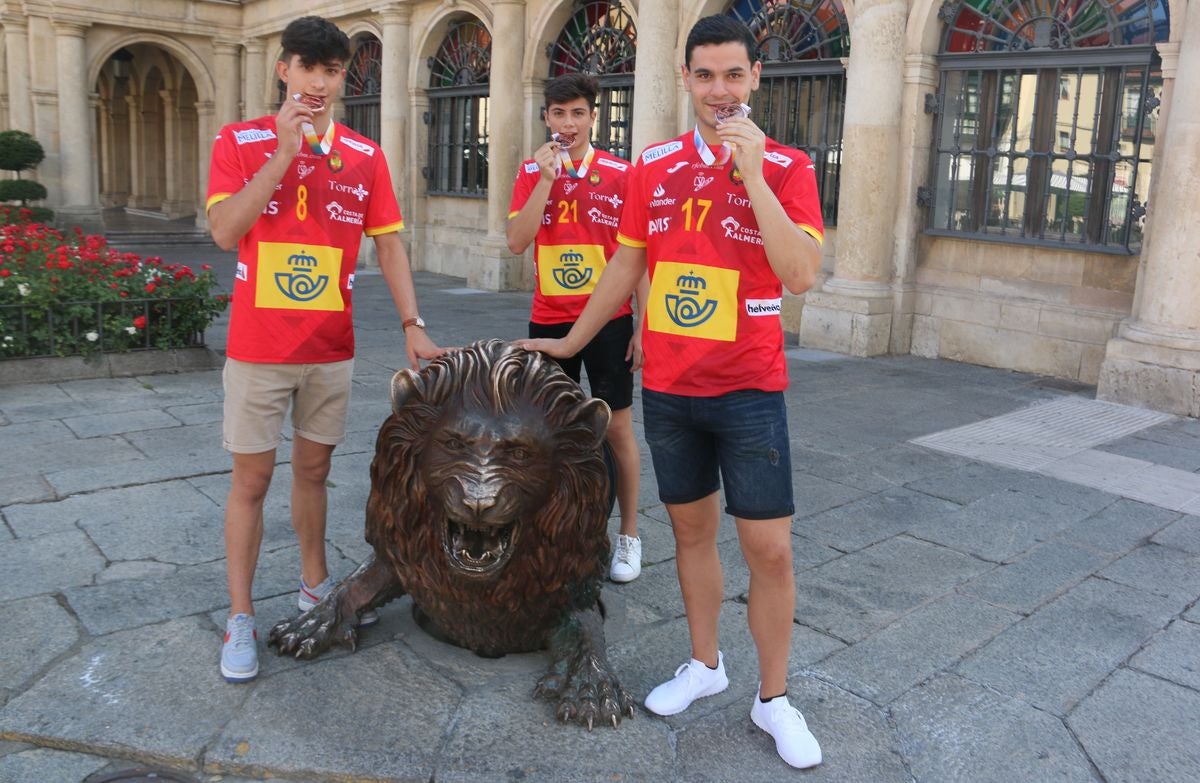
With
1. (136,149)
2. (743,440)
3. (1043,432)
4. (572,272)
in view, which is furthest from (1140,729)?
(136,149)

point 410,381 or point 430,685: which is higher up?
point 410,381

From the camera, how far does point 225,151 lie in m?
3.03

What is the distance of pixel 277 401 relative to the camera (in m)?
3.18

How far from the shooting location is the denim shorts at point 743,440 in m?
2.64

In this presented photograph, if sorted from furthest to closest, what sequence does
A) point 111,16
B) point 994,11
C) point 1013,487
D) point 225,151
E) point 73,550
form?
point 111,16, point 994,11, point 1013,487, point 73,550, point 225,151

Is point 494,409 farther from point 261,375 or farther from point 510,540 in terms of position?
point 261,375

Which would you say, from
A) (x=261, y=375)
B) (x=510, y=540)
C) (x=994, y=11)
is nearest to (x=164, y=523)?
(x=261, y=375)

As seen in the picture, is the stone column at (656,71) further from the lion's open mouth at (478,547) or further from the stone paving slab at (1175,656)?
the lion's open mouth at (478,547)

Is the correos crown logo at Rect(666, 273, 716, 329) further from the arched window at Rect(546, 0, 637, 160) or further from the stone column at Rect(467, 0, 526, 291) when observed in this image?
the stone column at Rect(467, 0, 526, 291)

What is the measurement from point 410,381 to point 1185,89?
666 centimetres

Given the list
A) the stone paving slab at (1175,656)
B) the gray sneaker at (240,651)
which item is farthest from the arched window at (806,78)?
the gray sneaker at (240,651)

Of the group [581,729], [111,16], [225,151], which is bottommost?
[581,729]

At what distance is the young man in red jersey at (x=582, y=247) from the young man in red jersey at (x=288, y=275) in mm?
786

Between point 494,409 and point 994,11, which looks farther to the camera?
point 994,11
